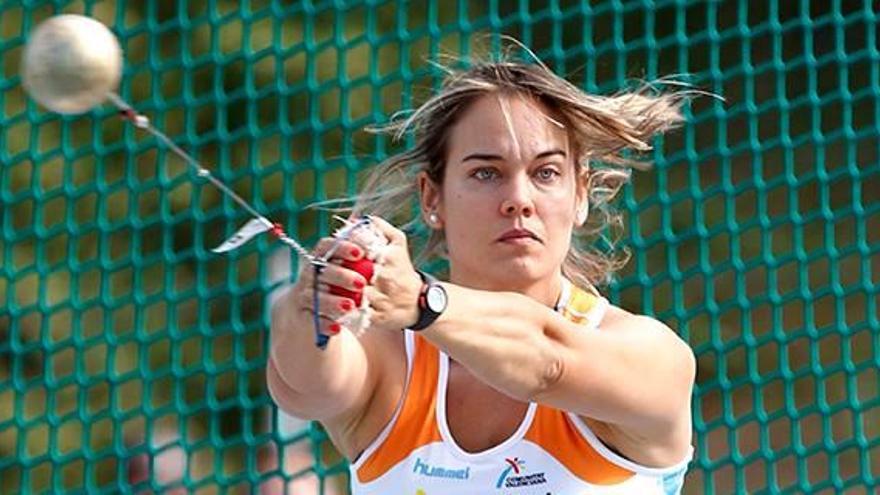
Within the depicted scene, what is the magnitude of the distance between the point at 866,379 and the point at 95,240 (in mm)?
1939

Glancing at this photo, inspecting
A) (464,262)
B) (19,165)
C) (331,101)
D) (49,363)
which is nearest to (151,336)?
(49,363)

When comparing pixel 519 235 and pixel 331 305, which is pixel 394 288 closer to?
pixel 331 305

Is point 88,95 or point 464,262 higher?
point 88,95

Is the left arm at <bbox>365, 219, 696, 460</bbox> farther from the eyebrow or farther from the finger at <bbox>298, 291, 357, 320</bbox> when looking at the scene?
the eyebrow

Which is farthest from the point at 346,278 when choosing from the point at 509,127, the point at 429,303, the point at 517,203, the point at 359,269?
the point at 509,127

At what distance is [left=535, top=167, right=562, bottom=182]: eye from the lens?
322cm

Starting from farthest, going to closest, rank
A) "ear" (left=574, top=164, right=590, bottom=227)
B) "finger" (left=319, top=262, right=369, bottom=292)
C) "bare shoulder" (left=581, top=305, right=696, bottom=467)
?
"ear" (left=574, top=164, right=590, bottom=227) < "bare shoulder" (left=581, top=305, right=696, bottom=467) < "finger" (left=319, top=262, right=369, bottom=292)

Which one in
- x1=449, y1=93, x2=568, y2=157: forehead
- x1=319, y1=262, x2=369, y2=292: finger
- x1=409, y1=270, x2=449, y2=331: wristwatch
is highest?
x1=449, y1=93, x2=568, y2=157: forehead

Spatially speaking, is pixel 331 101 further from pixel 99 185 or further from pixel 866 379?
pixel 866 379

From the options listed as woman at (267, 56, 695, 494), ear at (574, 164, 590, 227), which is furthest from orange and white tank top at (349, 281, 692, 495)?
ear at (574, 164, 590, 227)

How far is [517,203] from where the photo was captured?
124 inches

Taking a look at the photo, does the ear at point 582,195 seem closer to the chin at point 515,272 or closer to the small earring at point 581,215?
the small earring at point 581,215

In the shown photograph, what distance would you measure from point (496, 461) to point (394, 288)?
0.64 m

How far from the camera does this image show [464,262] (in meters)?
3.25
